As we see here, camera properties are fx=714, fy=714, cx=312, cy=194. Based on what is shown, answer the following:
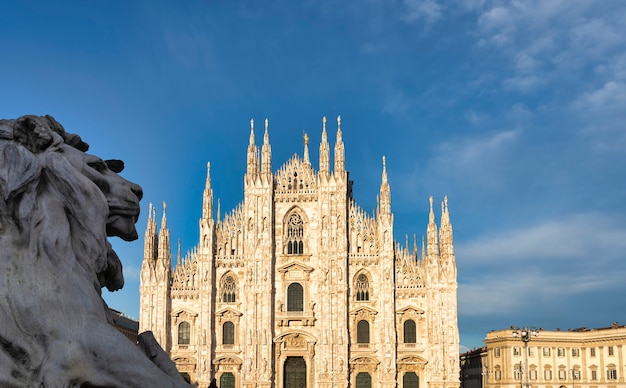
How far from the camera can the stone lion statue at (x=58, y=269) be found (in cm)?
383

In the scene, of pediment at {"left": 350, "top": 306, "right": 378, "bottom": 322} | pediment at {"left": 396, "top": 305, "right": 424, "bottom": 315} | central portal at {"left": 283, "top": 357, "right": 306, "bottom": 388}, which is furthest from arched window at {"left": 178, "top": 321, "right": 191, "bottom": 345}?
pediment at {"left": 396, "top": 305, "right": 424, "bottom": 315}

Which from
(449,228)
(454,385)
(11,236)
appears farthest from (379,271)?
(11,236)

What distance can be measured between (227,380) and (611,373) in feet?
122

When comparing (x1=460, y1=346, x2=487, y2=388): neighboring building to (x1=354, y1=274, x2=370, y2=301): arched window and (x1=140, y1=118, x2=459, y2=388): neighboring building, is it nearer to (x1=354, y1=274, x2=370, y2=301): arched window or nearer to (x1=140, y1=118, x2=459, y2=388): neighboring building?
(x1=140, y1=118, x2=459, y2=388): neighboring building

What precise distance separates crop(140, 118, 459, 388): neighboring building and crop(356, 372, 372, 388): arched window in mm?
58

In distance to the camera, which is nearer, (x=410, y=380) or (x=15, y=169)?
(x=15, y=169)

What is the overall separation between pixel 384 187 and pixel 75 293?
129 feet

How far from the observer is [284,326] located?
4175 cm

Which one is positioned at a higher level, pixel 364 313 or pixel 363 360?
pixel 364 313

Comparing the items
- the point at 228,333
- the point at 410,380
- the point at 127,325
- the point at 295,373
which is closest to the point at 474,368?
the point at 127,325

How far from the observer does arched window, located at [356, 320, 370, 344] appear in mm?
41594

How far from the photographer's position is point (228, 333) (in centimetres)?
4241

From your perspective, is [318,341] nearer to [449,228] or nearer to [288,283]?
[288,283]

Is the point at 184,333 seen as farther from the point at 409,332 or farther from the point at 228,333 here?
the point at 409,332
